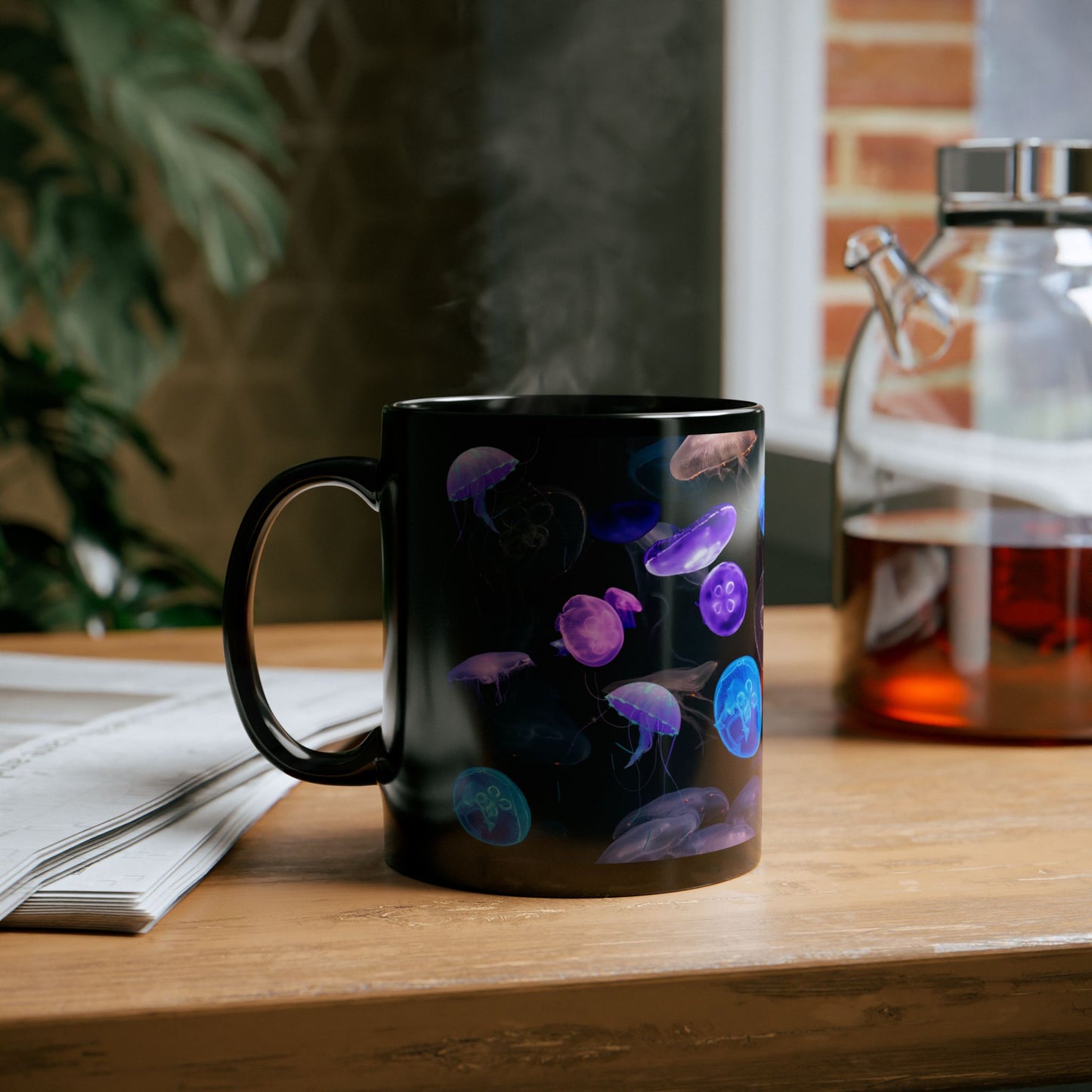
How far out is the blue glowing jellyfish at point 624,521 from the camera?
1.30 feet

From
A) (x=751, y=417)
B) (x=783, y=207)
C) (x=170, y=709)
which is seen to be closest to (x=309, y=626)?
(x=170, y=709)

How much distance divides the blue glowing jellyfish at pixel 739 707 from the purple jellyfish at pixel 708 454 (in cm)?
6

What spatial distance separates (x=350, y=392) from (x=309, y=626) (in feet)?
6.66

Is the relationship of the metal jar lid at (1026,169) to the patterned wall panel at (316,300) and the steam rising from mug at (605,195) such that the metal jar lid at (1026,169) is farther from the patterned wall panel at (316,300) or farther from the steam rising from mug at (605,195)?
the patterned wall panel at (316,300)

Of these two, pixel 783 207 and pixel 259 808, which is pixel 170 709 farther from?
pixel 783 207

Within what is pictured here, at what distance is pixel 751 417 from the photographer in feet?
1.39

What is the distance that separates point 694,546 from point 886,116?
4.06 feet

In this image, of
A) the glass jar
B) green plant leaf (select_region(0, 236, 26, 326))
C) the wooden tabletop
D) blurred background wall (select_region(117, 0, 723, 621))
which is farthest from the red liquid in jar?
blurred background wall (select_region(117, 0, 723, 621))

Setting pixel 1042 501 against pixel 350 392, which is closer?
pixel 1042 501

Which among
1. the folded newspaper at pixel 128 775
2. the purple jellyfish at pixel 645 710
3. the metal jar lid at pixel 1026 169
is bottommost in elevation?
the folded newspaper at pixel 128 775

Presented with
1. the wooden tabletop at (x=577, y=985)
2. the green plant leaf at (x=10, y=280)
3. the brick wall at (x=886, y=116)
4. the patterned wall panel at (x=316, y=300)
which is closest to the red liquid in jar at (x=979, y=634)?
the wooden tabletop at (x=577, y=985)

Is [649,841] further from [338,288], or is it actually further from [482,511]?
[338,288]

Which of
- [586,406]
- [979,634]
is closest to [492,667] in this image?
[586,406]

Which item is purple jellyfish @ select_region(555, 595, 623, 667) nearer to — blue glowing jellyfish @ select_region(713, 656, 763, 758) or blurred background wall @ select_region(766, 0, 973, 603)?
blue glowing jellyfish @ select_region(713, 656, 763, 758)
